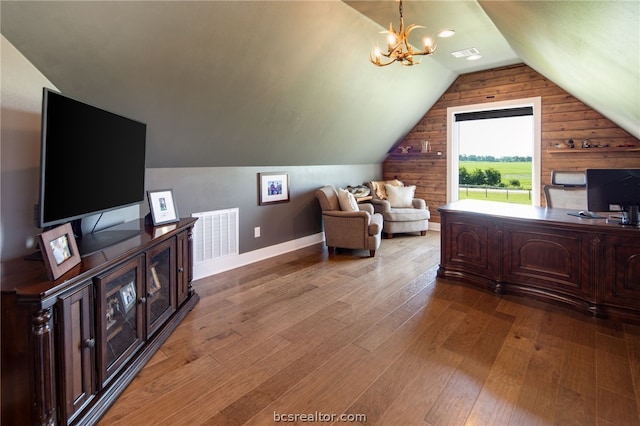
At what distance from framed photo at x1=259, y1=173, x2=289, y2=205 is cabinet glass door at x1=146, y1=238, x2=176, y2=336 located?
6.45 feet

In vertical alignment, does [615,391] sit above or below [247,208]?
below

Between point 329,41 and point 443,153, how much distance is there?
355 centimetres

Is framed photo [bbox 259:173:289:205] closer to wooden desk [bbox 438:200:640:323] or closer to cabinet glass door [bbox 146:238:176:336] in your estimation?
cabinet glass door [bbox 146:238:176:336]

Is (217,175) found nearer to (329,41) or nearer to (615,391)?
(329,41)

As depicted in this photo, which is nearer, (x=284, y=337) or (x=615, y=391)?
(x=615, y=391)

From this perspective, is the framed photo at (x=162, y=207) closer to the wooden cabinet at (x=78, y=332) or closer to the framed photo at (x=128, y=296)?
the wooden cabinet at (x=78, y=332)

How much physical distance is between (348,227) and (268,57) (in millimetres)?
2362

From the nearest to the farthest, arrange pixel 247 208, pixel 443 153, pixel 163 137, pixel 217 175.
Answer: pixel 163 137, pixel 217 175, pixel 247 208, pixel 443 153

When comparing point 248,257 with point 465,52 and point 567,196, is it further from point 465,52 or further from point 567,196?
point 465,52

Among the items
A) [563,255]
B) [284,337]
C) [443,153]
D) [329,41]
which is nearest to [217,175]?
[329,41]

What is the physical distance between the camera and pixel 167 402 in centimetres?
181

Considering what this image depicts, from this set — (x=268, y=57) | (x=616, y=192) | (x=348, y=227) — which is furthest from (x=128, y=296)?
(x=616, y=192)

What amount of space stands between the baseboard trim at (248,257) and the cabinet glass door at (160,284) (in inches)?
42.8

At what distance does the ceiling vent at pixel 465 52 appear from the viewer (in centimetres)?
467
